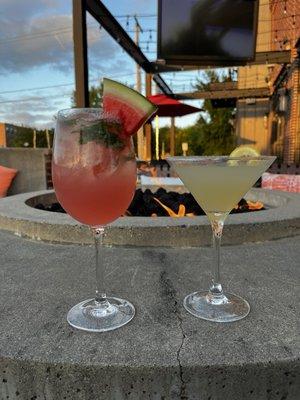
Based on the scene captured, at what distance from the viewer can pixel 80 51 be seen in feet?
14.4

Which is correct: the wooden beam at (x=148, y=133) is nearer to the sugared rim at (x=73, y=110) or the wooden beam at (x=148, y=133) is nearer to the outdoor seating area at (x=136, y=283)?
the outdoor seating area at (x=136, y=283)

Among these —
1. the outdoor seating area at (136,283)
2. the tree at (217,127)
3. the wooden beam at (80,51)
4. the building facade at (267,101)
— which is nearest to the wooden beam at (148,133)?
the building facade at (267,101)

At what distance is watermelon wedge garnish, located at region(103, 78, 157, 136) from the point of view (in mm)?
1023

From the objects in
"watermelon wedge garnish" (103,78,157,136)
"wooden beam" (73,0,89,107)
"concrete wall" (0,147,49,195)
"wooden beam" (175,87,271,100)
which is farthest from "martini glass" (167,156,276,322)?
"wooden beam" (175,87,271,100)

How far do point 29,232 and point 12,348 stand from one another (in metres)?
1.17

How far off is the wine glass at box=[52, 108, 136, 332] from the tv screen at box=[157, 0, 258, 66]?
5848 millimetres

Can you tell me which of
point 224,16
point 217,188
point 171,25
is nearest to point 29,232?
point 217,188

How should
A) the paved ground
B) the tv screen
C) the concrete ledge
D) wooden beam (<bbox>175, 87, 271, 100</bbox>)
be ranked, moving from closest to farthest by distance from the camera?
the paved ground
the concrete ledge
the tv screen
wooden beam (<bbox>175, 87, 271, 100</bbox>)

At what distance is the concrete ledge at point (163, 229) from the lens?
1.89 meters

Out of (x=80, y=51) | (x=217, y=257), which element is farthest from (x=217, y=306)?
(x=80, y=51)

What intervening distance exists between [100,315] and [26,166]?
18.8 ft

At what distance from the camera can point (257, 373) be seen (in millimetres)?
911

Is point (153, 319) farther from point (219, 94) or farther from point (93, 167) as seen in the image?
point (219, 94)

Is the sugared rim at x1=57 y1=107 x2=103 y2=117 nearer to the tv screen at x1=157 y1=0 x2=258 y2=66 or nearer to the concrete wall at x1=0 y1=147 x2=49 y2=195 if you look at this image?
the concrete wall at x1=0 y1=147 x2=49 y2=195
